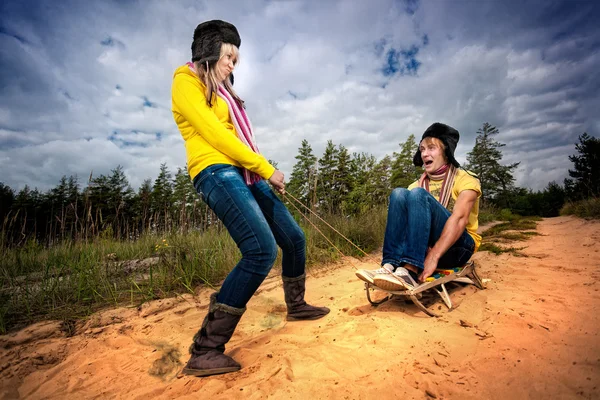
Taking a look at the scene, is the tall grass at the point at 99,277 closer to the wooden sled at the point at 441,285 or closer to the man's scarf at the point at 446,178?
the wooden sled at the point at 441,285

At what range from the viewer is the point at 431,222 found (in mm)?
2584

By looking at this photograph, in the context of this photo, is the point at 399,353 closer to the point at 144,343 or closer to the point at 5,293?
the point at 144,343

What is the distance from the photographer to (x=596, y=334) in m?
1.69

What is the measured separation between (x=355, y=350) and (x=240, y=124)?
A: 65.5 inches

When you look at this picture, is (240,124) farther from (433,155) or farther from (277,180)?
(433,155)

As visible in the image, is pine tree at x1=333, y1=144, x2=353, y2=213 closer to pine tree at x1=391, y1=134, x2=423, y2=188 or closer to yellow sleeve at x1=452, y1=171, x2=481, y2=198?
pine tree at x1=391, y1=134, x2=423, y2=188

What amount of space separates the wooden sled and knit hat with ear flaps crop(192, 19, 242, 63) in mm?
2089

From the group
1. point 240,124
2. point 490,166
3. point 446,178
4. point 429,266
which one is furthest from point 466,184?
point 490,166

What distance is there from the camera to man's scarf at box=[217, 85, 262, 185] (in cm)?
200

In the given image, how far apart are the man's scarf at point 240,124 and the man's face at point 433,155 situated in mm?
1795

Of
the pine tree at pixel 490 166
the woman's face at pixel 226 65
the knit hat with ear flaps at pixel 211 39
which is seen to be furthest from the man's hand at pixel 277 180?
the pine tree at pixel 490 166

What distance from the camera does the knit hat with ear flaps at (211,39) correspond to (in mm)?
1950

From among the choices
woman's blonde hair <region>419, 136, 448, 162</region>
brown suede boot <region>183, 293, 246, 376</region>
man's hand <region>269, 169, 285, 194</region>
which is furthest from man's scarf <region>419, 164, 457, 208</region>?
brown suede boot <region>183, 293, 246, 376</region>

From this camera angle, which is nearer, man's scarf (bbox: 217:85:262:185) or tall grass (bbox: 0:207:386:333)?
man's scarf (bbox: 217:85:262:185)
